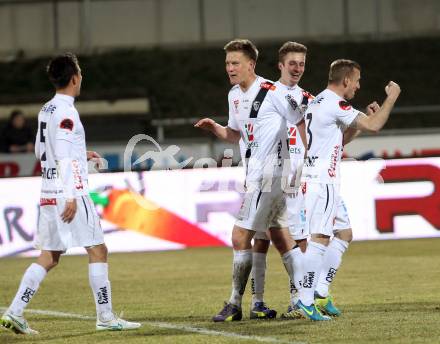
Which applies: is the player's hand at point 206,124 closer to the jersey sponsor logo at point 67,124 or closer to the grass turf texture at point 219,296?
the jersey sponsor logo at point 67,124

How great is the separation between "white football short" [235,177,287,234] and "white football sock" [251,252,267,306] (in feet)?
1.53

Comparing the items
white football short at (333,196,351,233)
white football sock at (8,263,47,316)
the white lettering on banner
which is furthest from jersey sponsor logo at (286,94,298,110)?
the white lettering on banner

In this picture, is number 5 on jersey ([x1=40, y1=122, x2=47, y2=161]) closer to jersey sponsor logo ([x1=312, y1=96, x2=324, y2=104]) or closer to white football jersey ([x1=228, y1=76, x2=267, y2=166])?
white football jersey ([x1=228, y1=76, x2=267, y2=166])

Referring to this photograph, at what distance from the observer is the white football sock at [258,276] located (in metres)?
9.77

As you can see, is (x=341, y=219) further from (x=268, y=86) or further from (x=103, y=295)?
(x=103, y=295)

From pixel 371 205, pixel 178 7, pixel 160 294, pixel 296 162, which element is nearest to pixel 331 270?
pixel 296 162

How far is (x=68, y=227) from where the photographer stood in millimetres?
8828

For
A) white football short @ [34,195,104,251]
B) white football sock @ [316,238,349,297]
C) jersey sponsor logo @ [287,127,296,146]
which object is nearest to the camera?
white football short @ [34,195,104,251]

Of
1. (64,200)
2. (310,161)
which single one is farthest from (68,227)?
(310,161)

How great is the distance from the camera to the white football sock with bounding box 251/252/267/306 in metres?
9.77

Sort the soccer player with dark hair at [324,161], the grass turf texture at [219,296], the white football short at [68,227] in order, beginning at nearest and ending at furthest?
1. the grass turf texture at [219,296]
2. the white football short at [68,227]
3. the soccer player with dark hair at [324,161]

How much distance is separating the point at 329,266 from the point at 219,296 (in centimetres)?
203

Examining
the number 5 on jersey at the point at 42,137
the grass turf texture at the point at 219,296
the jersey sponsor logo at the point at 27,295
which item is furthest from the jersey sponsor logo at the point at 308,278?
the number 5 on jersey at the point at 42,137

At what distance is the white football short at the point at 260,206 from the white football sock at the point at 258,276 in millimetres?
465
